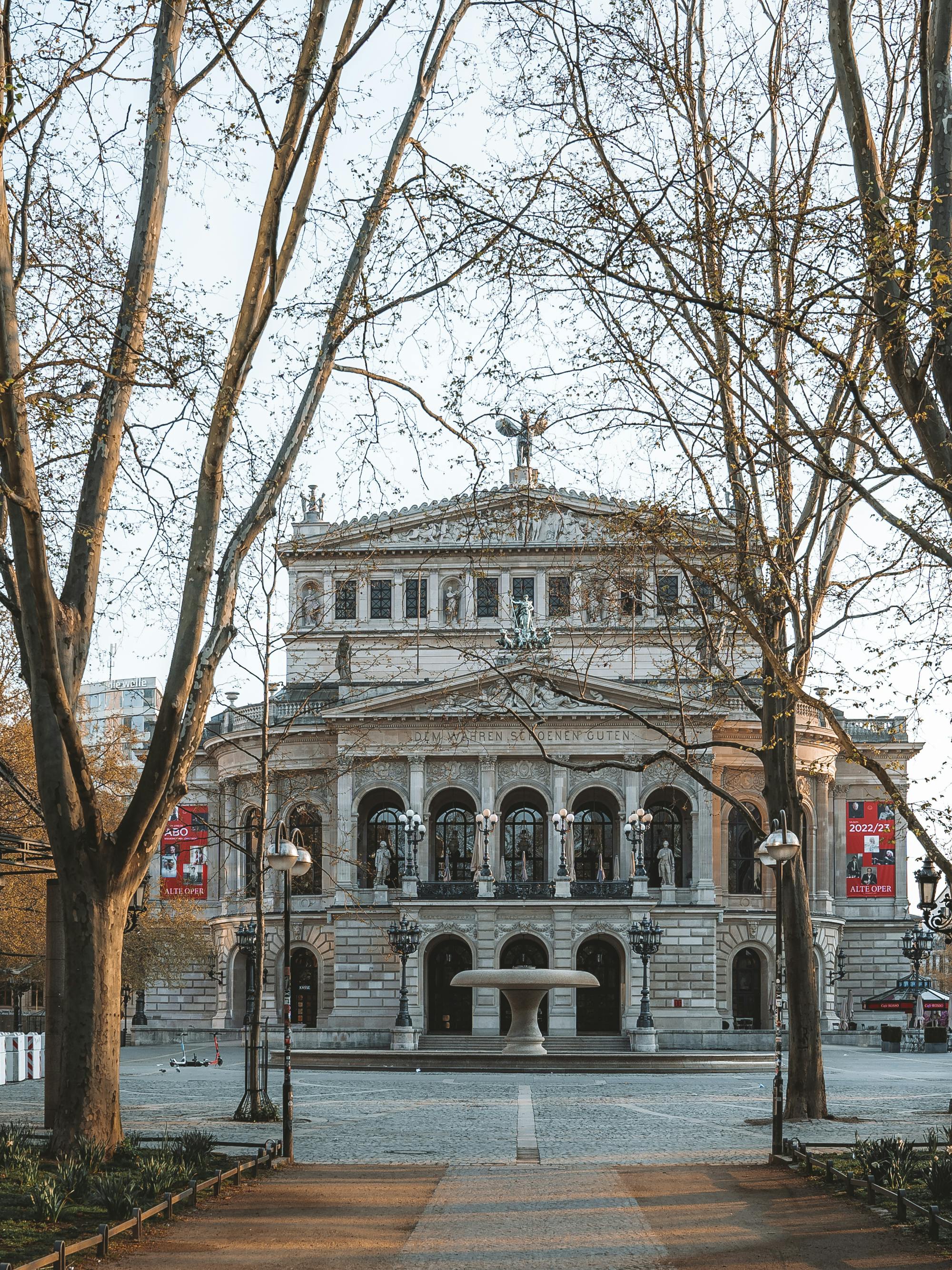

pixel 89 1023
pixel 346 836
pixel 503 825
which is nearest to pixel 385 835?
pixel 346 836

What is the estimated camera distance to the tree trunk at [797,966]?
75.4ft

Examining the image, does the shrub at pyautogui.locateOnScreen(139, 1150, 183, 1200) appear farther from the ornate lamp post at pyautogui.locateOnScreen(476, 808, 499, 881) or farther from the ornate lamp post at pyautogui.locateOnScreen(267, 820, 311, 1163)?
the ornate lamp post at pyautogui.locateOnScreen(476, 808, 499, 881)

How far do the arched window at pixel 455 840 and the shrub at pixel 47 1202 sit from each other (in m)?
49.5

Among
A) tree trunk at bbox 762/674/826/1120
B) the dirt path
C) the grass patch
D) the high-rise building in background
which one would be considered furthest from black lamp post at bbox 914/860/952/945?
the high-rise building in background

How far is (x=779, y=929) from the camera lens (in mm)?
20328

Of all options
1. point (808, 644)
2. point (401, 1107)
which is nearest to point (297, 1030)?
point (401, 1107)

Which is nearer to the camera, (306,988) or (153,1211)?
(153,1211)

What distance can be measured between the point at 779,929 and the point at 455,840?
43.3 meters

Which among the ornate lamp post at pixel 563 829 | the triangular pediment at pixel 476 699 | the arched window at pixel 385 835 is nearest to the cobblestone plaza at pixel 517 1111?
the ornate lamp post at pixel 563 829

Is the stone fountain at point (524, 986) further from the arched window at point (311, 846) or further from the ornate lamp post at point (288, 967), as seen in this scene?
the arched window at point (311, 846)

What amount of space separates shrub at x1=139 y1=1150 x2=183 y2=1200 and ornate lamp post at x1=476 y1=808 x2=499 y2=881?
4101cm

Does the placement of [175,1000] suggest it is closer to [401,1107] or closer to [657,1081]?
[657,1081]

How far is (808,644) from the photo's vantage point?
22.2 m

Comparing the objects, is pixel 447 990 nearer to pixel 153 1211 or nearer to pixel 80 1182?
pixel 80 1182
